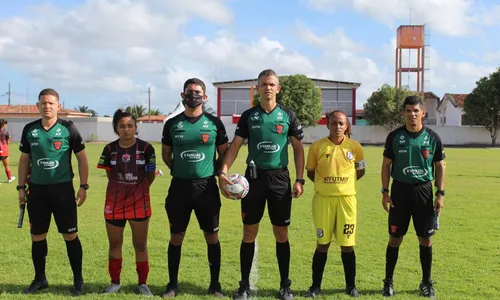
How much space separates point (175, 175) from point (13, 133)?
192ft

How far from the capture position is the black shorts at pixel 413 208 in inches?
201

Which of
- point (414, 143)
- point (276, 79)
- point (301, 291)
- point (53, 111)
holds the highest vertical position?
point (276, 79)

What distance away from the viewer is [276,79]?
514cm

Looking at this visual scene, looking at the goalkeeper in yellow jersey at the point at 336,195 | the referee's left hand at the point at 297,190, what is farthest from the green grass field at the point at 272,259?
the referee's left hand at the point at 297,190

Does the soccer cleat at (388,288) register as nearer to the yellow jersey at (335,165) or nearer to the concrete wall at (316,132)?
the yellow jersey at (335,165)

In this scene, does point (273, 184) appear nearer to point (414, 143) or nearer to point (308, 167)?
point (308, 167)

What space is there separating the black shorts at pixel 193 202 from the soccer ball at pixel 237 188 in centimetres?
29

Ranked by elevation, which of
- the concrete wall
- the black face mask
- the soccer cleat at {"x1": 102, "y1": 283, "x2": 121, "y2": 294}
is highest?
the concrete wall

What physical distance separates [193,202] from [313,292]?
159cm

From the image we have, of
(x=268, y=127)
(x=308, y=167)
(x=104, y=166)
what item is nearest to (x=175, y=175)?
(x=104, y=166)

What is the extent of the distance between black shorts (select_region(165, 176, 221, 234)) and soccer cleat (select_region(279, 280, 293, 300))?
3.07ft

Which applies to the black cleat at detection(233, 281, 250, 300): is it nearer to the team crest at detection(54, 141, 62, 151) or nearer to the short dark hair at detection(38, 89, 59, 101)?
the team crest at detection(54, 141, 62, 151)

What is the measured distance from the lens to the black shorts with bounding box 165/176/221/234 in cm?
502

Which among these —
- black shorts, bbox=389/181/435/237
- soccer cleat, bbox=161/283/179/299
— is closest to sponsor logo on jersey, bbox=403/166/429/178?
black shorts, bbox=389/181/435/237
